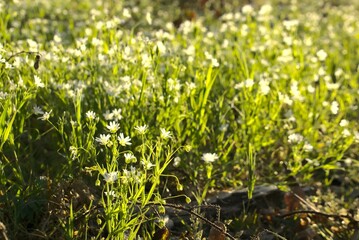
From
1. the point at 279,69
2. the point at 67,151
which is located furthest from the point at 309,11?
the point at 67,151

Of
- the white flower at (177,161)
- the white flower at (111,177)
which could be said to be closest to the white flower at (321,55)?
the white flower at (177,161)

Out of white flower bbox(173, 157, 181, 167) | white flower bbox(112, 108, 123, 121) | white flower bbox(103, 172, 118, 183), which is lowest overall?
white flower bbox(173, 157, 181, 167)

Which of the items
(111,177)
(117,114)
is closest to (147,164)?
(111,177)

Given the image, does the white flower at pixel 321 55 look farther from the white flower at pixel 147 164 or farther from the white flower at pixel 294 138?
the white flower at pixel 147 164

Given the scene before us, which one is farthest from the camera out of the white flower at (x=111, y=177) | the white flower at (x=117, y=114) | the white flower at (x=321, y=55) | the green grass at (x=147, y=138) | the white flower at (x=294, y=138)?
the white flower at (x=321, y=55)

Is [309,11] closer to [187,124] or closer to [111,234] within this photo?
[187,124]

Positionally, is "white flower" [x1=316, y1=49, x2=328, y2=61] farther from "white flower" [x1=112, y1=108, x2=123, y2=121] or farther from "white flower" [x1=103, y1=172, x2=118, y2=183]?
"white flower" [x1=103, y1=172, x2=118, y2=183]

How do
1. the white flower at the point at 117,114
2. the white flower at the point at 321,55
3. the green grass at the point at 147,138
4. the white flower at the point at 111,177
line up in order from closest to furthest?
the white flower at the point at 111,177 → the green grass at the point at 147,138 → the white flower at the point at 117,114 → the white flower at the point at 321,55

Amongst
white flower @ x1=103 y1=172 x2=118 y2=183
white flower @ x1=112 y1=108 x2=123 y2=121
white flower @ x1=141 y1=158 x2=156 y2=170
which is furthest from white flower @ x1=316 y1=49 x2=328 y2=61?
white flower @ x1=103 y1=172 x2=118 y2=183

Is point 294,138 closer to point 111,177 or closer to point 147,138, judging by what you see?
point 147,138
